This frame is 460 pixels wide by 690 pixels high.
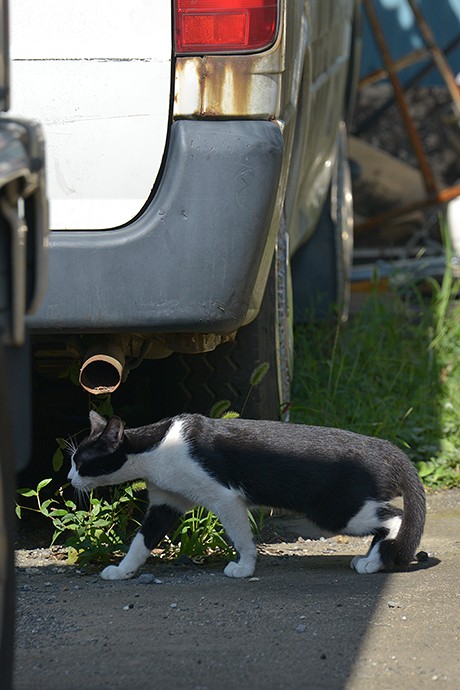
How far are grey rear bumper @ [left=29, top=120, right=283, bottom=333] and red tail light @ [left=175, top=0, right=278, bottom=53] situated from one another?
0.61ft

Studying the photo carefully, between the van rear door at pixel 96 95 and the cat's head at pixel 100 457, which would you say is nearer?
the van rear door at pixel 96 95

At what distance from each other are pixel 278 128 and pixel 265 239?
282mm

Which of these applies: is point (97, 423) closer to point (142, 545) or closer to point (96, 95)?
point (142, 545)

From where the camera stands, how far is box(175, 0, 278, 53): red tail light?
2.82 meters

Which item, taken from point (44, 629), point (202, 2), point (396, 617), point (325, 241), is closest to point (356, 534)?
point (396, 617)

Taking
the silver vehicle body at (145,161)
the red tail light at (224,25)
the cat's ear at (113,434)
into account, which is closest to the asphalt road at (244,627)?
the cat's ear at (113,434)

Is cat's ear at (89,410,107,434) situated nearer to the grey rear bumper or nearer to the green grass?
the grey rear bumper

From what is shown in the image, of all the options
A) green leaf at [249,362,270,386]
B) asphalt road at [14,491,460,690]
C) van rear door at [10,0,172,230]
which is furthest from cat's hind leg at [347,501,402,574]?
van rear door at [10,0,172,230]

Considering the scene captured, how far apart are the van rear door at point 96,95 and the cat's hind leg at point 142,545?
878 mm

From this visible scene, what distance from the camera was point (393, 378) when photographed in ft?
17.0

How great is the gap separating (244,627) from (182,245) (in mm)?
931

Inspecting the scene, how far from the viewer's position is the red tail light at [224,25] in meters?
2.82

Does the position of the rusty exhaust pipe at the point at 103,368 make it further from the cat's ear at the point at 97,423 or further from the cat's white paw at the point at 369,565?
the cat's white paw at the point at 369,565

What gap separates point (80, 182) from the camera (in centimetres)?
288
